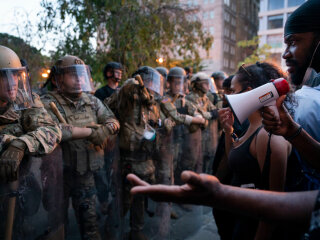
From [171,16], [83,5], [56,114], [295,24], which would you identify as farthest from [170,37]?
[295,24]

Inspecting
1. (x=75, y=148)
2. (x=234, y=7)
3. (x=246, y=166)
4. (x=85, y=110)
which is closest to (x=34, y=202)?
(x=75, y=148)

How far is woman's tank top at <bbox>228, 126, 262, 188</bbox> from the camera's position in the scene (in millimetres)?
1761

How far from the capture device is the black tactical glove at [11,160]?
1.80 m

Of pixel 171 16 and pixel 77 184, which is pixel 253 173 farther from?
pixel 171 16

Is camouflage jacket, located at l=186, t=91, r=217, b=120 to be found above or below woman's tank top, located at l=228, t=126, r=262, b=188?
below

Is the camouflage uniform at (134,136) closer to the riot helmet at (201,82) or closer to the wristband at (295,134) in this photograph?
the wristband at (295,134)

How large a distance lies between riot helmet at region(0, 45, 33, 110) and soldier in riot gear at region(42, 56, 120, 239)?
486 millimetres

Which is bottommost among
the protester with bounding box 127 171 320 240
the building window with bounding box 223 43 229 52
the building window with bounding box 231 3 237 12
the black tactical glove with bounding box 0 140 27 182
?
the black tactical glove with bounding box 0 140 27 182

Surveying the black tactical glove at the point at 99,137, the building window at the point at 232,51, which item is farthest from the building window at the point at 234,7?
the black tactical glove at the point at 99,137

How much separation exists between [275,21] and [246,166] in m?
35.1

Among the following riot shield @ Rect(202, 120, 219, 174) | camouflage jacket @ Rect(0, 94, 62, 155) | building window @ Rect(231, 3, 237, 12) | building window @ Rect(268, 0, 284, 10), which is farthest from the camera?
building window @ Rect(231, 3, 237, 12)

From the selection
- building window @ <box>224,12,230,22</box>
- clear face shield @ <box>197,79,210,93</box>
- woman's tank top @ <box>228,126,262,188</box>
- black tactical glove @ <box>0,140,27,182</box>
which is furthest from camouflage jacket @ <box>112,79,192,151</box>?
building window @ <box>224,12,230,22</box>

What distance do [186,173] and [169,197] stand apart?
4.6 inches

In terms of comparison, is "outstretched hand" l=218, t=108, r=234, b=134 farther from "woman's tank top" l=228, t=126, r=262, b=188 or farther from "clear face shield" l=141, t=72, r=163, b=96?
"clear face shield" l=141, t=72, r=163, b=96
